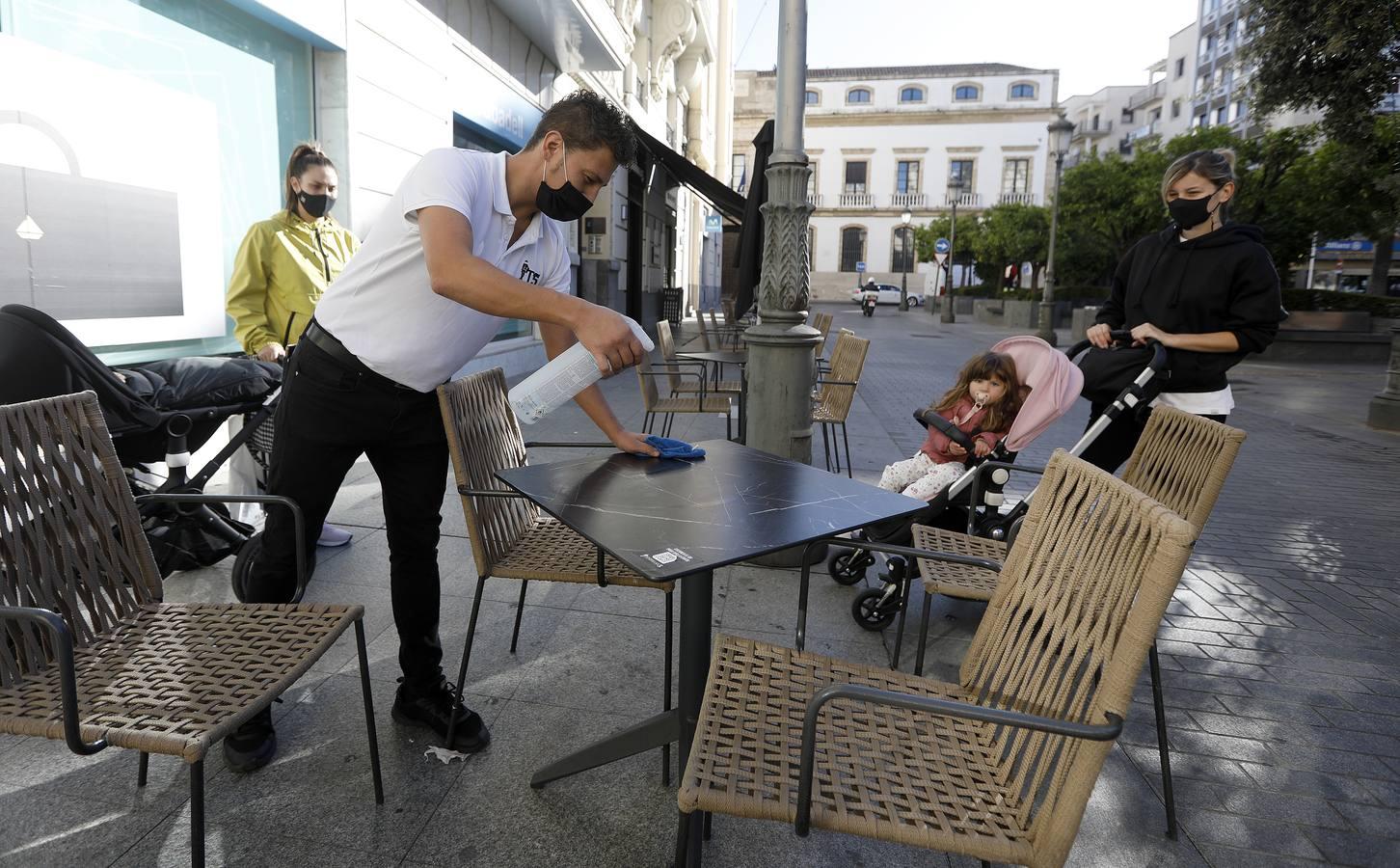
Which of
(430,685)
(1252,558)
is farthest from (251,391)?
→ (1252,558)

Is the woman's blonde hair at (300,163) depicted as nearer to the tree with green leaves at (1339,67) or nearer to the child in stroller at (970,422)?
the child in stroller at (970,422)

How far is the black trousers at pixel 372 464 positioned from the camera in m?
2.35

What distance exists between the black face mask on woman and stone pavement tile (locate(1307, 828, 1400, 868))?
224 cm

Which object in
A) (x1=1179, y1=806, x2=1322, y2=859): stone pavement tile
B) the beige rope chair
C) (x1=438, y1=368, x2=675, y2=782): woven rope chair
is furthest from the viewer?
the beige rope chair

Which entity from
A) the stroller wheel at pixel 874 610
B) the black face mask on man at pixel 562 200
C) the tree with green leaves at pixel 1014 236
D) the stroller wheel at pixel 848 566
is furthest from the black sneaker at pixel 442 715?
the tree with green leaves at pixel 1014 236

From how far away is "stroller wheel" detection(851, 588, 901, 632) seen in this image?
139 inches

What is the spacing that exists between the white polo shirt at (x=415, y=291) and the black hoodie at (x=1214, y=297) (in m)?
2.63

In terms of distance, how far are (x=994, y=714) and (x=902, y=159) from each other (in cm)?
6556

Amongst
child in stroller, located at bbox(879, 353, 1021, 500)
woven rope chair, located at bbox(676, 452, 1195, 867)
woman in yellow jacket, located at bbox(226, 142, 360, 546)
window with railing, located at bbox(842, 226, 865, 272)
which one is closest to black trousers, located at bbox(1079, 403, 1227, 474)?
child in stroller, located at bbox(879, 353, 1021, 500)

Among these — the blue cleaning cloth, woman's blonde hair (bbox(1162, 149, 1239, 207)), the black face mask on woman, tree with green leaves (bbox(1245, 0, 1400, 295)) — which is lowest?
the blue cleaning cloth

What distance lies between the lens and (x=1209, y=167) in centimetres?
332

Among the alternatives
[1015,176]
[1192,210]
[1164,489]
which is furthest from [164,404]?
[1015,176]

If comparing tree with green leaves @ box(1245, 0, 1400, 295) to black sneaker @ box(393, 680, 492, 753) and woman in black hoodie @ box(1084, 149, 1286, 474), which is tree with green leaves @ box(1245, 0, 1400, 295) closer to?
woman in black hoodie @ box(1084, 149, 1286, 474)

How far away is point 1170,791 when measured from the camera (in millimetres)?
2318
